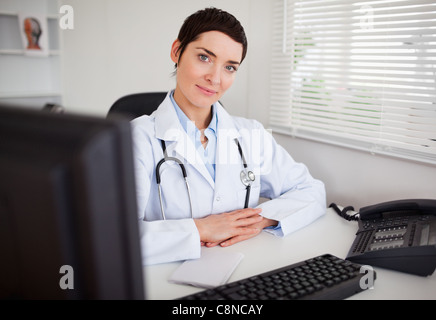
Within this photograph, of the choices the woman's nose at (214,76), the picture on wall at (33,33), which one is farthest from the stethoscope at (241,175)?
the picture on wall at (33,33)

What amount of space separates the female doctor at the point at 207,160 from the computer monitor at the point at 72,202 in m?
0.82

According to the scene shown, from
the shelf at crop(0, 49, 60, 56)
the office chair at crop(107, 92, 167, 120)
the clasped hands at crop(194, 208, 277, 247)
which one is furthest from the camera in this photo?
the shelf at crop(0, 49, 60, 56)

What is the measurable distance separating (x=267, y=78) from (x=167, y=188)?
1.38 m

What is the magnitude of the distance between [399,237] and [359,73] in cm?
100

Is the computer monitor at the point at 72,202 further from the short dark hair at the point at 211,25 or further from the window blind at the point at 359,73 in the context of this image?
the window blind at the point at 359,73

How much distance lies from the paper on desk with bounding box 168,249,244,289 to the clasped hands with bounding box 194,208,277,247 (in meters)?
0.06

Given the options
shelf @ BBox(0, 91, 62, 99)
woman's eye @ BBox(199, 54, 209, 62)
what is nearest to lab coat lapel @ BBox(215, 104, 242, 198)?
woman's eye @ BBox(199, 54, 209, 62)

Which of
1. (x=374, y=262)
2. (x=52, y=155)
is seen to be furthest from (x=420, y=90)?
(x=52, y=155)

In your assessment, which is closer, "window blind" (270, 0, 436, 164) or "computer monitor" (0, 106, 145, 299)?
"computer monitor" (0, 106, 145, 299)

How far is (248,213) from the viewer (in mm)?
1330

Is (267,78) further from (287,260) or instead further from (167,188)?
(287,260)

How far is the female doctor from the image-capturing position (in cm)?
132

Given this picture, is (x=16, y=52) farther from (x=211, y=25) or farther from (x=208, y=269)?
(x=208, y=269)

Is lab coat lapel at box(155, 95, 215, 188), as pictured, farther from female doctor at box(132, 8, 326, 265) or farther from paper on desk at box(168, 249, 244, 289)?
paper on desk at box(168, 249, 244, 289)
